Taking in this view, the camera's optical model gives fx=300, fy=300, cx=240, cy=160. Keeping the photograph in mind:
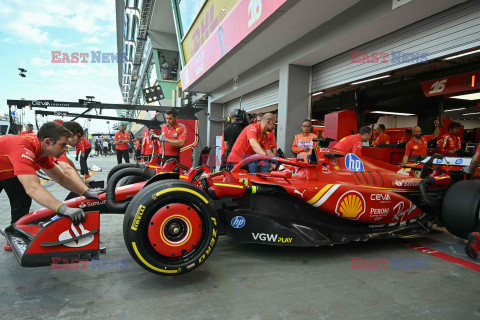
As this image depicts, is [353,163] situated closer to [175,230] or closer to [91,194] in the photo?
[175,230]

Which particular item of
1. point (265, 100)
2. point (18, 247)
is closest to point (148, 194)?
point (18, 247)

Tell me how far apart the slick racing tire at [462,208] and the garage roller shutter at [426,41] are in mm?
2111

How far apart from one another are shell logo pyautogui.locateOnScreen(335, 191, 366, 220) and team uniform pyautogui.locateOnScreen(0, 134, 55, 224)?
2.71m

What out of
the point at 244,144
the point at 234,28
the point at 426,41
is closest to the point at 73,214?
the point at 244,144

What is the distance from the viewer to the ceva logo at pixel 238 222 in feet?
8.85

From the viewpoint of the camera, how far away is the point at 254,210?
2883mm

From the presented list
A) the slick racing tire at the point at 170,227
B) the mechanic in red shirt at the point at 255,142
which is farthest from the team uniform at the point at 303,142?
the slick racing tire at the point at 170,227

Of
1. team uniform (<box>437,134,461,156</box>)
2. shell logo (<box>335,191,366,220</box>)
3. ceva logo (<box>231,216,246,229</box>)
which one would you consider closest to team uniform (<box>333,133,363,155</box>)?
shell logo (<box>335,191,366,220</box>)

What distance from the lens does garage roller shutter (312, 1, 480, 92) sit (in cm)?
408

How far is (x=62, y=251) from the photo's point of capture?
6.98ft

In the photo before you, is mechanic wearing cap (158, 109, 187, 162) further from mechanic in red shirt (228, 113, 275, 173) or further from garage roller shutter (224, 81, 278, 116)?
garage roller shutter (224, 81, 278, 116)

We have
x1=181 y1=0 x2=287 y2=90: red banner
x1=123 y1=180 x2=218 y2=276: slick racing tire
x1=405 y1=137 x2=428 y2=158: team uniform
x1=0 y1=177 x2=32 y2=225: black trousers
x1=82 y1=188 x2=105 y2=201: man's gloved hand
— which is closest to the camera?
x1=123 y1=180 x2=218 y2=276: slick racing tire

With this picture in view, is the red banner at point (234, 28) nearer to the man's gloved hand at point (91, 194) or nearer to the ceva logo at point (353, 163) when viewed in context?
the ceva logo at point (353, 163)

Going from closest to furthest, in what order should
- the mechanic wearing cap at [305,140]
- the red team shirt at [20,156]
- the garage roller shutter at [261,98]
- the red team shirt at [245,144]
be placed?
the red team shirt at [20,156], the red team shirt at [245,144], the mechanic wearing cap at [305,140], the garage roller shutter at [261,98]
